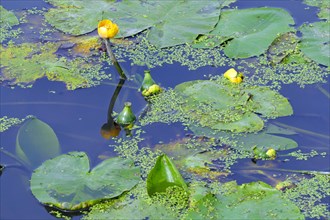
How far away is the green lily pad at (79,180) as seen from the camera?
246cm

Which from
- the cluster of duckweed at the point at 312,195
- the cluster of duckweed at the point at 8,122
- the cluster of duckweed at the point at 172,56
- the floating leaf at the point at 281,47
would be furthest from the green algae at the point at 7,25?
the cluster of duckweed at the point at 312,195

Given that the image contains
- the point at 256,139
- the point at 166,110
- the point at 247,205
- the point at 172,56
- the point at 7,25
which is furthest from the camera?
the point at 7,25

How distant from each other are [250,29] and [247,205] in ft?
4.55

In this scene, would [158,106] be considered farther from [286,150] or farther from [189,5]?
[189,5]

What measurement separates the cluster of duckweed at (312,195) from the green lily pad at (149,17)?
47.6 inches

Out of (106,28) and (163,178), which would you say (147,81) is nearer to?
(106,28)

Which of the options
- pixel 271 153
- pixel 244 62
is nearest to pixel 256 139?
pixel 271 153

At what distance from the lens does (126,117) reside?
2.94 meters

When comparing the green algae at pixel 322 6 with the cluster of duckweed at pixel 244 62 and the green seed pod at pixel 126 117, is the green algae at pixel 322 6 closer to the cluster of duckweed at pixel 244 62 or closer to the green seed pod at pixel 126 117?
the cluster of duckweed at pixel 244 62

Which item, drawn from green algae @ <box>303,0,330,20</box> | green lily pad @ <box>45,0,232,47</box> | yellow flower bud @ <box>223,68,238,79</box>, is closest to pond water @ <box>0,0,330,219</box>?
yellow flower bud @ <box>223,68,238,79</box>

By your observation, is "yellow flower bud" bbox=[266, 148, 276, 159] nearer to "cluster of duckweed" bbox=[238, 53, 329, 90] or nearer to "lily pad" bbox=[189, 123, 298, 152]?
"lily pad" bbox=[189, 123, 298, 152]

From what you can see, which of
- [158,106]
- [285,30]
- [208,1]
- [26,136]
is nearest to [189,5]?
[208,1]

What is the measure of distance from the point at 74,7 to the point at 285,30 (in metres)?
1.28

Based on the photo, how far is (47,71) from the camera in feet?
10.9
